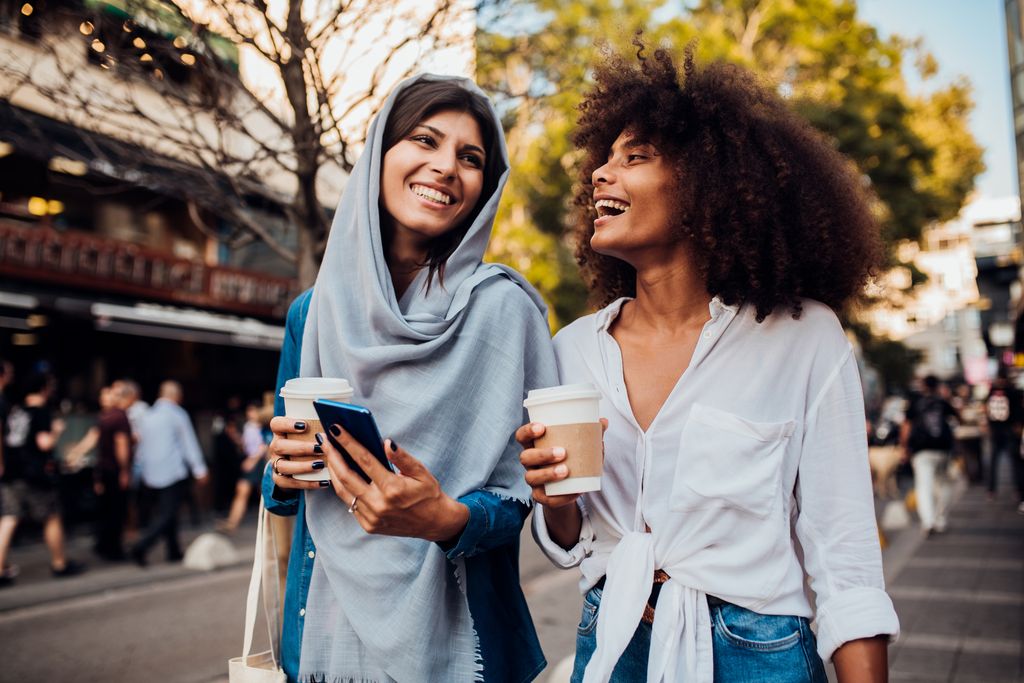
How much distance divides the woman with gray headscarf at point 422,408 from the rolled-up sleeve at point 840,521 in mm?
643

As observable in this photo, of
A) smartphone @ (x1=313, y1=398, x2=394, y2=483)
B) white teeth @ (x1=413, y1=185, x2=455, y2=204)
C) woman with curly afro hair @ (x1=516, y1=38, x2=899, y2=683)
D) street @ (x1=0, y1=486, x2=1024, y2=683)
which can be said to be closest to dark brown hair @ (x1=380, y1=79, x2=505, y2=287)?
white teeth @ (x1=413, y1=185, x2=455, y2=204)

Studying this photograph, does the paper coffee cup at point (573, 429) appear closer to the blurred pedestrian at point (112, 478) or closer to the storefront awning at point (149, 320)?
the blurred pedestrian at point (112, 478)

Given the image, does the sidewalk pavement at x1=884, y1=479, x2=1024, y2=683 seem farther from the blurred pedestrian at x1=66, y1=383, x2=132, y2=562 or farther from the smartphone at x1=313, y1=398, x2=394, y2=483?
the blurred pedestrian at x1=66, y1=383, x2=132, y2=562

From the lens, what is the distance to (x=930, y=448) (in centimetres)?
1039

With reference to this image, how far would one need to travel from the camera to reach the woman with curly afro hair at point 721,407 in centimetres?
164

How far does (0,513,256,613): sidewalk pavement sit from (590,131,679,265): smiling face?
7210 millimetres

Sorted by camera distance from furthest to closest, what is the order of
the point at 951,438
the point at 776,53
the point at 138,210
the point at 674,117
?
1. the point at 776,53
2. the point at 138,210
3. the point at 951,438
4. the point at 674,117

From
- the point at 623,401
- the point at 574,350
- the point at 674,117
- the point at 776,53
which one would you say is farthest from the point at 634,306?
the point at 776,53

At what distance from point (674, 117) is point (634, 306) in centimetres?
49

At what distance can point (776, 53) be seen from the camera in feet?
62.5

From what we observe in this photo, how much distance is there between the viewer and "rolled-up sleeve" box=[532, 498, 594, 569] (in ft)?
6.19

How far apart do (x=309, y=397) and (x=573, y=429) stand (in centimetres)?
55

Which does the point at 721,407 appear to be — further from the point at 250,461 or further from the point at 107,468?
the point at 250,461

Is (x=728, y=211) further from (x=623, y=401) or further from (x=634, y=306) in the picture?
(x=623, y=401)
